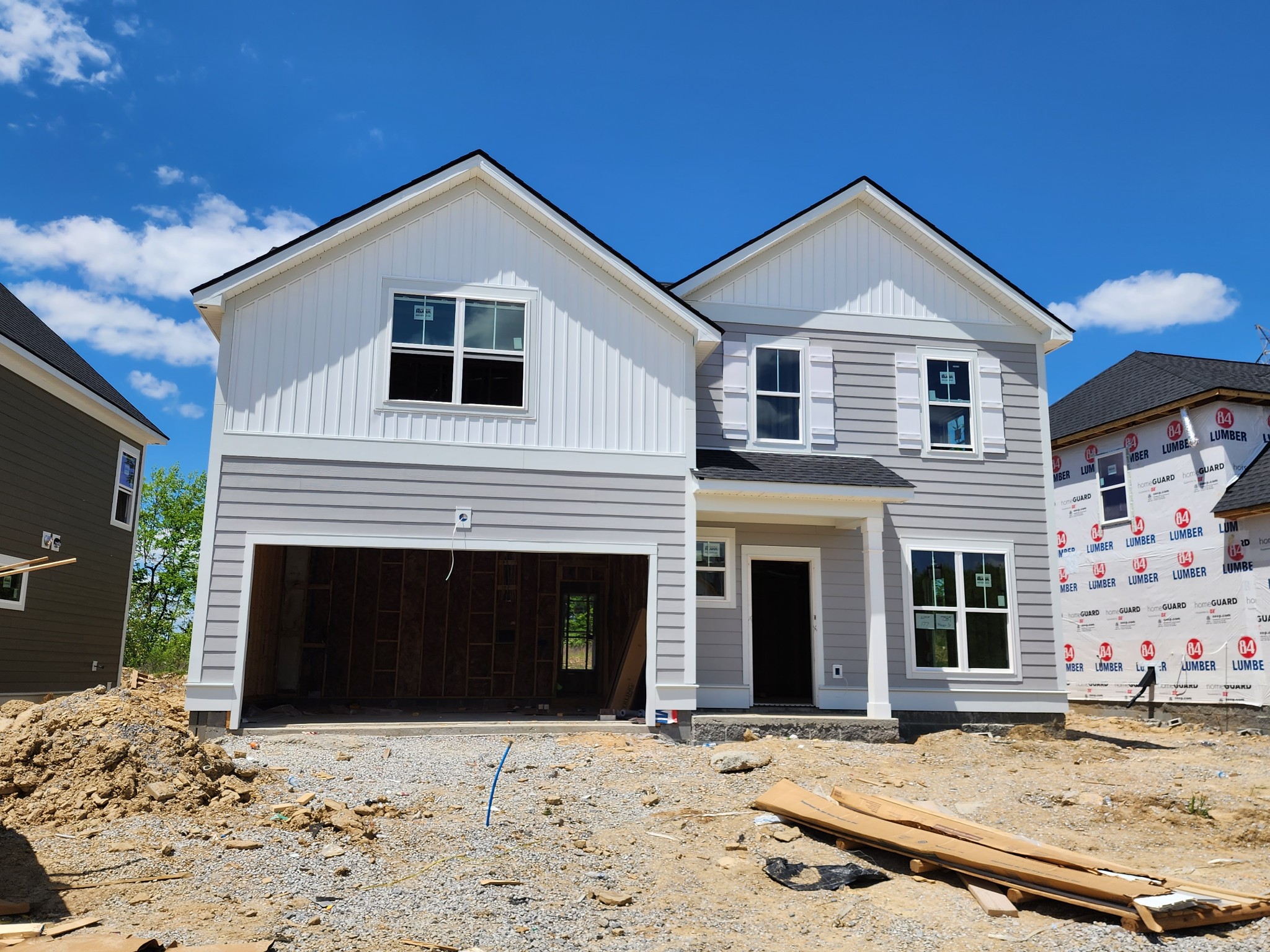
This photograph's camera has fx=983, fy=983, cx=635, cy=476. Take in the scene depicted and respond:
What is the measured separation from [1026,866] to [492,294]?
9646 mm

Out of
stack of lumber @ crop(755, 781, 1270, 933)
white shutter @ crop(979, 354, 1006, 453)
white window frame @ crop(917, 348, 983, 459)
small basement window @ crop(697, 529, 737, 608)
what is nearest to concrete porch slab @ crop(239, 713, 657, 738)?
small basement window @ crop(697, 529, 737, 608)

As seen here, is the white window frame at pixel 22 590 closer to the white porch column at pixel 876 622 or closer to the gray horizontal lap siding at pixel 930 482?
the gray horizontal lap siding at pixel 930 482

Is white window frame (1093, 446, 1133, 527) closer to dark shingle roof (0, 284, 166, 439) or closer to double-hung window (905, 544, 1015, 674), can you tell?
double-hung window (905, 544, 1015, 674)

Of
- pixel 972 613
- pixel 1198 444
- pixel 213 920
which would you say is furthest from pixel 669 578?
pixel 1198 444

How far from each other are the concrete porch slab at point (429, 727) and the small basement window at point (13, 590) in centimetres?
581

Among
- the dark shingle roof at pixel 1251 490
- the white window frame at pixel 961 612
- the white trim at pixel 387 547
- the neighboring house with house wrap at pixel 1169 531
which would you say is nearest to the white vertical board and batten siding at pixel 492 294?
the white trim at pixel 387 547

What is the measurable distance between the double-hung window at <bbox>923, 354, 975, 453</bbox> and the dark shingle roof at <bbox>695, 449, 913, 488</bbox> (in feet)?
3.92

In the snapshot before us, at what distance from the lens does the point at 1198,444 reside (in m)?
19.0

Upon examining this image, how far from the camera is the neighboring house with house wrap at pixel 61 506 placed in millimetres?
15469

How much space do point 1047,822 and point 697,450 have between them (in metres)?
7.29

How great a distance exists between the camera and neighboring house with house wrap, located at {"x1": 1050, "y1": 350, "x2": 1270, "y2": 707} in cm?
1780

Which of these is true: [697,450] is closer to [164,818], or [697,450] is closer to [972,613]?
[972,613]

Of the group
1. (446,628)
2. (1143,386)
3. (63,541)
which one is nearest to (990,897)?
(446,628)

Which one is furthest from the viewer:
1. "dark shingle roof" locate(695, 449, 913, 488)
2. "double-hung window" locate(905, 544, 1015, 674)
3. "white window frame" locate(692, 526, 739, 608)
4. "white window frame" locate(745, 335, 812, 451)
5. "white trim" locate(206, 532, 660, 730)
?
"white window frame" locate(745, 335, 812, 451)
